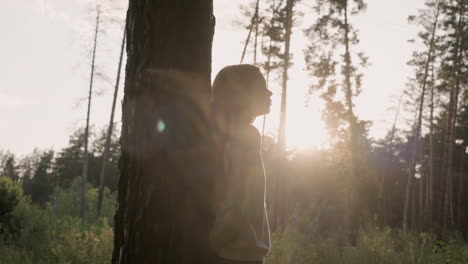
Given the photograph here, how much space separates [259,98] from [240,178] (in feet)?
1.35

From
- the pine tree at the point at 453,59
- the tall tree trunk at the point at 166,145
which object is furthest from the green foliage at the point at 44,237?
the pine tree at the point at 453,59

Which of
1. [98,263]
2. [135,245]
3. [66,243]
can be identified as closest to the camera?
[135,245]

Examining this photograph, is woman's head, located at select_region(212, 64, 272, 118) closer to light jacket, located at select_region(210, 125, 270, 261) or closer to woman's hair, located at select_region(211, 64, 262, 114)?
woman's hair, located at select_region(211, 64, 262, 114)

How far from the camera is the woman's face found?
1900 mm

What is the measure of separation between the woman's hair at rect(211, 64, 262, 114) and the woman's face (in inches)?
0.7

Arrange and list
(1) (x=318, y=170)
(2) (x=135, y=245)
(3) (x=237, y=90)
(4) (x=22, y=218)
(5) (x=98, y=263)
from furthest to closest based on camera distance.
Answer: (1) (x=318, y=170) < (4) (x=22, y=218) < (5) (x=98, y=263) < (3) (x=237, y=90) < (2) (x=135, y=245)

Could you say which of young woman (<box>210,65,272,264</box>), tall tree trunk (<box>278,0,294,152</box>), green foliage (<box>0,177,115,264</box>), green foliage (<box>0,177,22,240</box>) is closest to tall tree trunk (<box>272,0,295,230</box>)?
tall tree trunk (<box>278,0,294,152</box>)

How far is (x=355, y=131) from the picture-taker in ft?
61.2

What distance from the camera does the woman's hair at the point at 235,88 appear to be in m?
1.88

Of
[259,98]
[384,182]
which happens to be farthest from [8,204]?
[384,182]

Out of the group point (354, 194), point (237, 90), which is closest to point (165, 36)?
point (237, 90)

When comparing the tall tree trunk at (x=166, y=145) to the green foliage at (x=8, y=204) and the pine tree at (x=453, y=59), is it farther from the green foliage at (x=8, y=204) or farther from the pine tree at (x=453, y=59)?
the pine tree at (x=453, y=59)

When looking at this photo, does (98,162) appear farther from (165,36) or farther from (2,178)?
(165,36)

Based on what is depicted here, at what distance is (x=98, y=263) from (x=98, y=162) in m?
68.2
